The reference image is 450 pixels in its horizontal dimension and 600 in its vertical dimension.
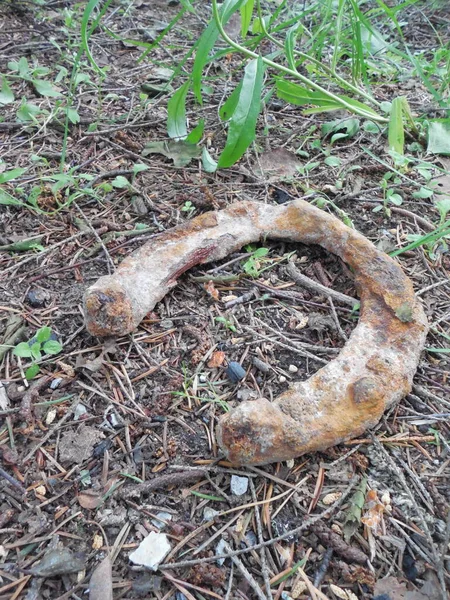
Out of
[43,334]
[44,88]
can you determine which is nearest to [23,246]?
[43,334]

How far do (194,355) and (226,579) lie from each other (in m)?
0.73

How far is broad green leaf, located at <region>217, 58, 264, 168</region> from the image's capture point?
6.63ft

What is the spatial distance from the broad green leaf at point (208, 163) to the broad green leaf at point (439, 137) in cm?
117

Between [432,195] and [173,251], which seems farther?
[432,195]

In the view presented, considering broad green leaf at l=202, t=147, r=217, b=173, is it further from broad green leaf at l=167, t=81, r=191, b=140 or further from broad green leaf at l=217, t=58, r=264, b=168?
broad green leaf at l=217, t=58, r=264, b=168

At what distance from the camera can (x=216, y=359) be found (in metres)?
1.73

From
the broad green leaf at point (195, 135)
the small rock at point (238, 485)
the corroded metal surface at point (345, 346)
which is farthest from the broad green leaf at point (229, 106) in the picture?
the small rock at point (238, 485)

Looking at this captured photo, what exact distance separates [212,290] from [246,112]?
0.79 m

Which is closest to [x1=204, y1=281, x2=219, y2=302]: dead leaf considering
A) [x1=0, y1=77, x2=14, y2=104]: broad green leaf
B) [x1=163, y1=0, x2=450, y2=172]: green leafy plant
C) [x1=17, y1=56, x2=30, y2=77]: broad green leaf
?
[x1=163, y1=0, x2=450, y2=172]: green leafy plant

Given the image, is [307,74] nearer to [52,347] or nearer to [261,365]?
[261,365]

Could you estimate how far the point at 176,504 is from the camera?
1385 mm

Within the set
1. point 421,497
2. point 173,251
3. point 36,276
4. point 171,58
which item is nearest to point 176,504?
point 421,497

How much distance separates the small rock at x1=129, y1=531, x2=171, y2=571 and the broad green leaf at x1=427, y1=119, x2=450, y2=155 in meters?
2.32

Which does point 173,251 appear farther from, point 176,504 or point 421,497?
point 421,497
